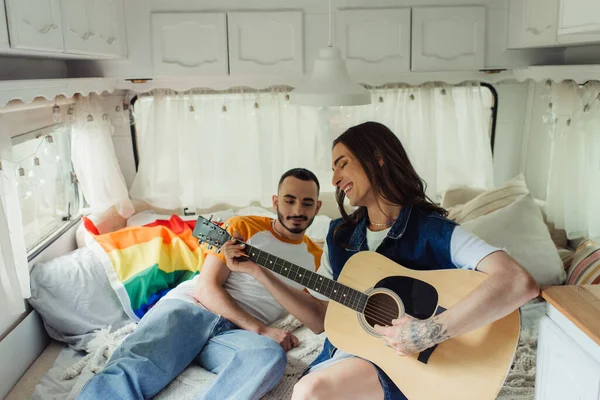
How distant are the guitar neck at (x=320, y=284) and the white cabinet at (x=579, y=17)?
113 cm

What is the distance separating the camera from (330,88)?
1668mm

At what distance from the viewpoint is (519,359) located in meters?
2.14

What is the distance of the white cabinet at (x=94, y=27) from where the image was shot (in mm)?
2127

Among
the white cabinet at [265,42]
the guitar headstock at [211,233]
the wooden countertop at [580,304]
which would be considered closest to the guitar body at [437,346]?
the wooden countertop at [580,304]

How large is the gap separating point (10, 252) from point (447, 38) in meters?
2.12

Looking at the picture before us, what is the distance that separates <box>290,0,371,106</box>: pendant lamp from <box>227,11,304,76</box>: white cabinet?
1.12 metres

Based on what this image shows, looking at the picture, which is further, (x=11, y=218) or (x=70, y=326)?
(x=70, y=326)

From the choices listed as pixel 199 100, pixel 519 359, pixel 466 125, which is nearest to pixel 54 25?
pixel 199 100

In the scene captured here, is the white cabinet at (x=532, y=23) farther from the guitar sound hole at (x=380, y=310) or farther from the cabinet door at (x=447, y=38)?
the guitar sound hole at (x=380, y=310)

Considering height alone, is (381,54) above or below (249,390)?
above

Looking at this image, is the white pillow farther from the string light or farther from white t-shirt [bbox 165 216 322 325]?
white t-shirt [bbox 165 216 322 325]

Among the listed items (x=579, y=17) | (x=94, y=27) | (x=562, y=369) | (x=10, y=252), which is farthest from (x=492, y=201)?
(x=10, y=252)

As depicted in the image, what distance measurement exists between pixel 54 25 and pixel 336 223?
3.76ft

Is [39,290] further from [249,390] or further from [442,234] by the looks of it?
[442,234]
